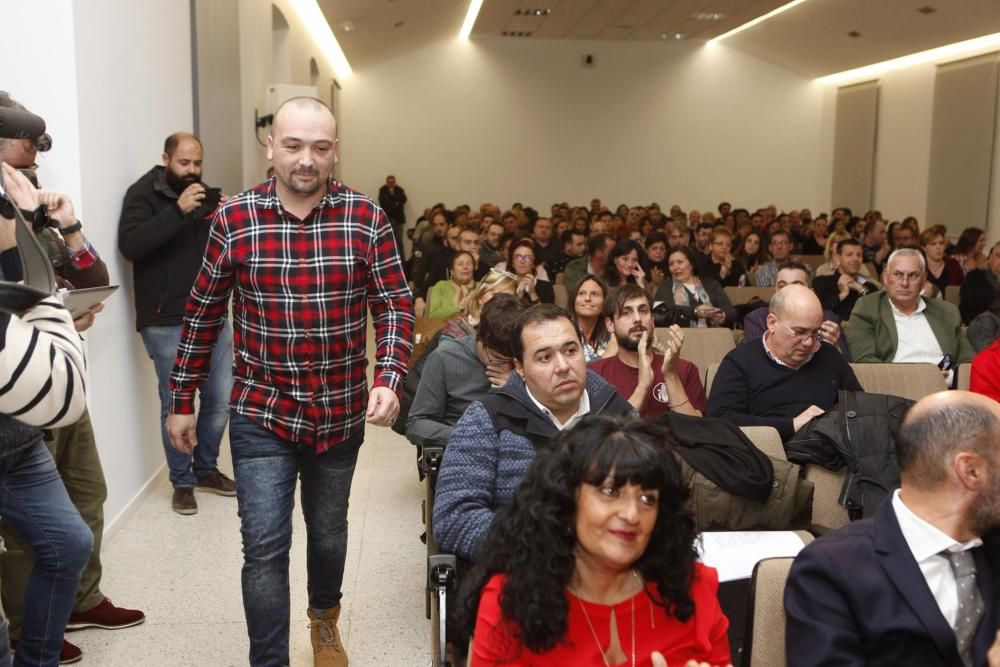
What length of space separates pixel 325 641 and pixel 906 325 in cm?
341

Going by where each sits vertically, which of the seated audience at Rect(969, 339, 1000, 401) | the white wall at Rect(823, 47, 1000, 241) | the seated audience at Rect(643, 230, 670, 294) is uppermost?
the white wall at Rect(823, 47, 1000, 241)

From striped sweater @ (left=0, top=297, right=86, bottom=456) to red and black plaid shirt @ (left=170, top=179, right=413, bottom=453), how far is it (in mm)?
751

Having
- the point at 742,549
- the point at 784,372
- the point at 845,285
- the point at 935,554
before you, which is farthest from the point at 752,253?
the point at 935,554

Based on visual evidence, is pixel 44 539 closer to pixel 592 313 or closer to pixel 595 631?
pixel 595 631

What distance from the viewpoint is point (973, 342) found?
494 centimetres

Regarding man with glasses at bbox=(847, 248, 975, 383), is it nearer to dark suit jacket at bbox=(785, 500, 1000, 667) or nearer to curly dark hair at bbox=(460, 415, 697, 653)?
dark suit jacket at bbox=(785, 500, 1000, 667)

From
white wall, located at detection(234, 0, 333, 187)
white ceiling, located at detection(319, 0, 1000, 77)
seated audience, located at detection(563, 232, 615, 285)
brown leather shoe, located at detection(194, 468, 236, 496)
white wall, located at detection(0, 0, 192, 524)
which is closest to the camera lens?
white wall, located at detection(0, 0, 192, 524)

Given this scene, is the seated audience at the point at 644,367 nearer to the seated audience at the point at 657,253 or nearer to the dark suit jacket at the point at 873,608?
the dark suit jacket at the point at 873,608

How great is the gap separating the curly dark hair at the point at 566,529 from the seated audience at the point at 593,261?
221 inches

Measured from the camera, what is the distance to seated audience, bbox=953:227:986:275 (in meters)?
8.85

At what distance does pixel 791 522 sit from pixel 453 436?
1089 millimetres

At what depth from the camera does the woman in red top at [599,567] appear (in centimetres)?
169

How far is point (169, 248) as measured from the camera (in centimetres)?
445

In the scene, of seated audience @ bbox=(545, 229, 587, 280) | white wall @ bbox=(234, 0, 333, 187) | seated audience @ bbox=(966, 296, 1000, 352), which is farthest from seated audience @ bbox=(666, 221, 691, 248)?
seated audience @ bbox=(966, 296, 1000, 352)
